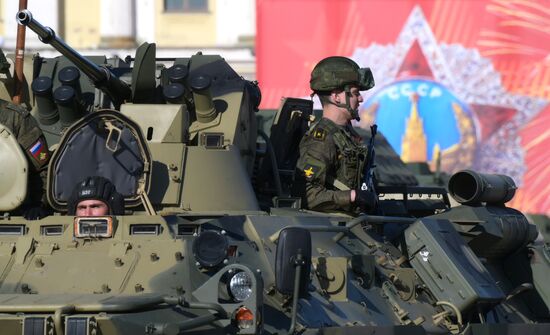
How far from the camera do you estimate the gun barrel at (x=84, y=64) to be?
1133cm

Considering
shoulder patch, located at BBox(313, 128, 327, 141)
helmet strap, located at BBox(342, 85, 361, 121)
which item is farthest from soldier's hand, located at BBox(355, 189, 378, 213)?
helmet strap, located at BBox(342, 85, 361, 121)

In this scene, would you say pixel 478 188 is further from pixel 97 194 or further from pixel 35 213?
pixel 35 213

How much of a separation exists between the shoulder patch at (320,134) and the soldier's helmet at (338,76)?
1.57ft

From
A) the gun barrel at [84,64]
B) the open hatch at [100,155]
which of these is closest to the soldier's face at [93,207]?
the open hatch at [100,155]

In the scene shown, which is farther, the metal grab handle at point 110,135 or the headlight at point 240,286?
the metal grab handle at point 110,135

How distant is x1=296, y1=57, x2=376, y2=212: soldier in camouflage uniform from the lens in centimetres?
1198

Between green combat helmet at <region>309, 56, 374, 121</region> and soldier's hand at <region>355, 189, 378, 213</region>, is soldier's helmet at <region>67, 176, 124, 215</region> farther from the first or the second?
green combat helmet at <region>309, 56, 374, 121</region>

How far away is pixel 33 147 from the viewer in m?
11.6

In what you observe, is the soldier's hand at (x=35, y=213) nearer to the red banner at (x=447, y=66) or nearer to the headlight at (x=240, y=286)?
the headlight at (x=240, y=286)

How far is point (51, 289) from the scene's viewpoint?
A: 9.91 metres

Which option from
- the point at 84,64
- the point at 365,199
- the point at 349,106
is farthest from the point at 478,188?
the point at 84,64

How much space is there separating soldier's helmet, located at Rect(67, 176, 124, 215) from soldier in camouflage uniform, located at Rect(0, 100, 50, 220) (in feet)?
2.40

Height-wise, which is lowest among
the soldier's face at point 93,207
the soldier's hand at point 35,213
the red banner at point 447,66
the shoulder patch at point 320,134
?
the red banner at point 447,66

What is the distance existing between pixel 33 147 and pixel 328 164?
2468 mm
